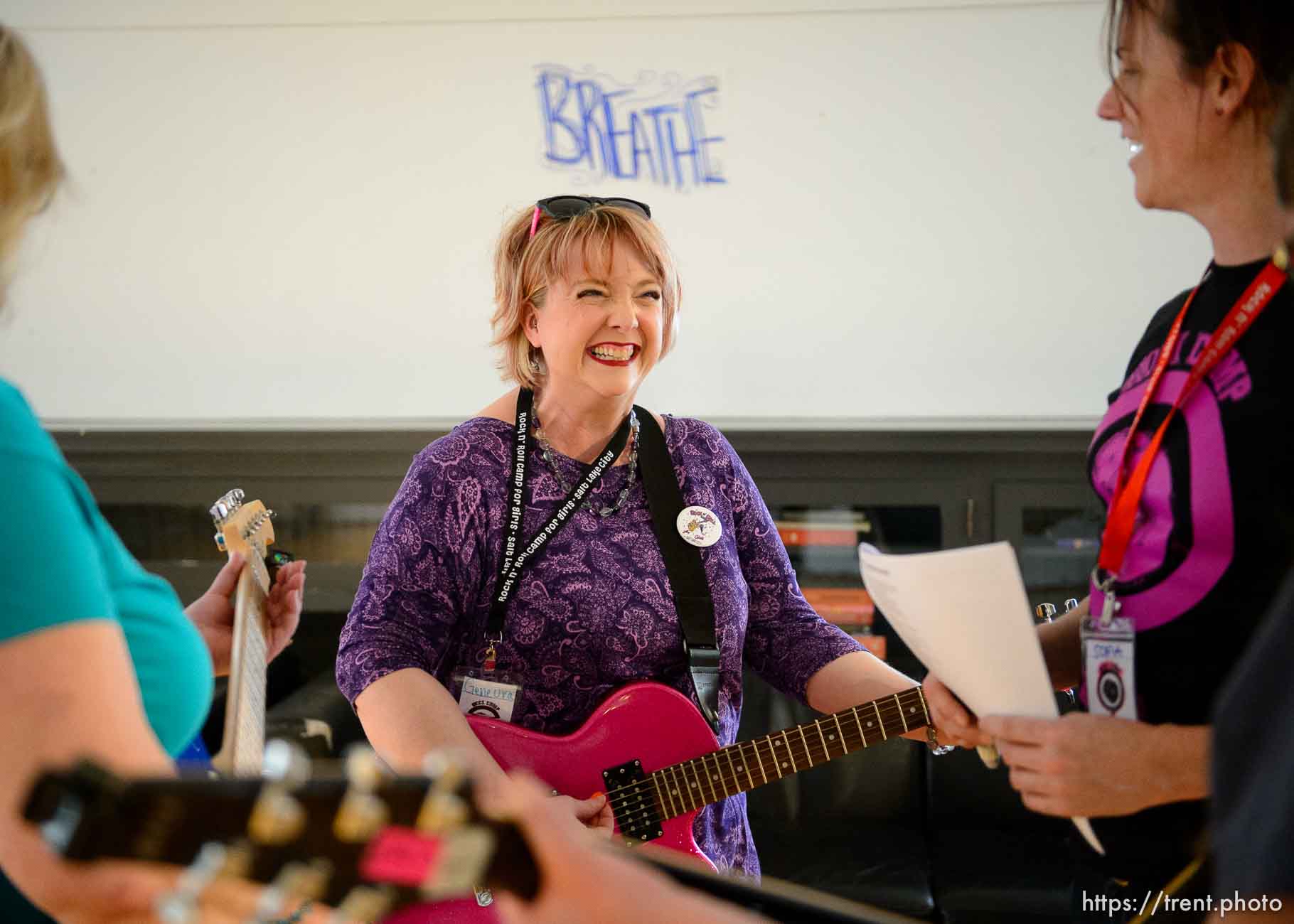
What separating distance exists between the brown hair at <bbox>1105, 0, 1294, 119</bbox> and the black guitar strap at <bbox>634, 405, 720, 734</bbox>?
106 centimetres

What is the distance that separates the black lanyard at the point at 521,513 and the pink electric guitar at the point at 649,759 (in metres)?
0.19

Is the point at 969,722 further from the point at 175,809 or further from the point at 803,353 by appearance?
the point at 803,353

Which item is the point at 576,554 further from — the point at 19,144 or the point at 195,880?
the point at 195,880

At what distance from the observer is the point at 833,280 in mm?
3516

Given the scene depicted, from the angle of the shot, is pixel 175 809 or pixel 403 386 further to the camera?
pixel 403 386

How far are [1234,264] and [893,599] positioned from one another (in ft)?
1.62

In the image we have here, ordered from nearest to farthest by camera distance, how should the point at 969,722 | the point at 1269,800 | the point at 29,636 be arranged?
the point at 1269,800, the point at 29,636, the point at 969,722

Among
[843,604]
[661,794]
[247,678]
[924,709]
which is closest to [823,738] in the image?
[924,709]

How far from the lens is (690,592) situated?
6.28ft

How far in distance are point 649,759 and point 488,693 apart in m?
0.28

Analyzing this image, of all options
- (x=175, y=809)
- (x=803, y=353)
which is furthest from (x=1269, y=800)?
(x=803, y=353)

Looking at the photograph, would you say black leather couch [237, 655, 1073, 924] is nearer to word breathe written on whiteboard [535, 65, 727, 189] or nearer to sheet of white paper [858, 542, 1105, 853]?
word breathe written on whiteboard [535, 65, 727, 189]

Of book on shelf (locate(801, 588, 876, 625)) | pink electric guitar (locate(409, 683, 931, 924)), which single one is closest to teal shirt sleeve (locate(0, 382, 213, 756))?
pink electric guitar (locate(409, 683, 931, 924))

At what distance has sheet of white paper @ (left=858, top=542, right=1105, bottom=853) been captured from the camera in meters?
1.15
